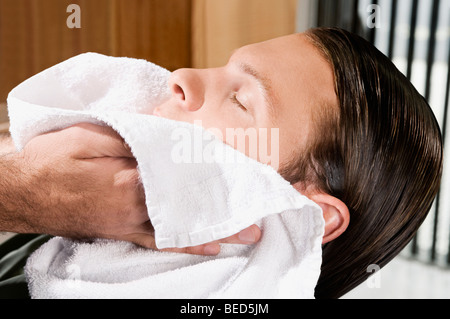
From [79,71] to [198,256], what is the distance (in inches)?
20.7

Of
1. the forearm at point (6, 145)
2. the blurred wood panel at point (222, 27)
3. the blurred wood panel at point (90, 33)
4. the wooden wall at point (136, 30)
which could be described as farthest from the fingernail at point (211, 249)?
the blurred wood panel at point (222, 27)

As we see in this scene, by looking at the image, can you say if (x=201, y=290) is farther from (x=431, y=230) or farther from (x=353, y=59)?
(x=431, y=230)

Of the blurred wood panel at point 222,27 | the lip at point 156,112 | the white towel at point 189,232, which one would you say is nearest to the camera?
the white towel at point 189,232

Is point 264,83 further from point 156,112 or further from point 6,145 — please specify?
point 6,145

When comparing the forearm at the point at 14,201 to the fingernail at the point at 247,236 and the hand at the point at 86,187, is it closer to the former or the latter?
the hand at the point at 86,187

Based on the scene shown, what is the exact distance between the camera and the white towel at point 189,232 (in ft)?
2.31

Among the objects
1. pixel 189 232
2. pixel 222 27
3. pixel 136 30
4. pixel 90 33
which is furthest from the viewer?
pixel 222 27

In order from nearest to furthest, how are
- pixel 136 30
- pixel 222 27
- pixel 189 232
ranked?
1. pixel 189 232
2. pixel 136 30
3. pixel 222 27

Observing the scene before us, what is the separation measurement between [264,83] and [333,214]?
27 cm

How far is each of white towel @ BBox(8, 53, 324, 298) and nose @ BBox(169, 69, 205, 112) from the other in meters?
0.14

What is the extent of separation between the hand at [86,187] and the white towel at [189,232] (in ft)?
0.13

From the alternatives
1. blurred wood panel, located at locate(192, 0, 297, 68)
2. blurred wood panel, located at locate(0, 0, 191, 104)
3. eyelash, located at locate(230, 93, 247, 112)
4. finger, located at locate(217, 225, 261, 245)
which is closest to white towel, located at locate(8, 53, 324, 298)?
finger, located at locate(217, 225, 261, 245)

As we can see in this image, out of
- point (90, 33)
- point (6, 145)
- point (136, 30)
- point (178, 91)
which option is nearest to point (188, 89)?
point (178, 91)

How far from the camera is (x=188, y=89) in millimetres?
898
